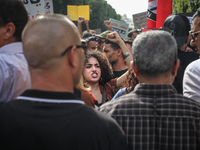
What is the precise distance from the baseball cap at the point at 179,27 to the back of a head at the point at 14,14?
1979mm

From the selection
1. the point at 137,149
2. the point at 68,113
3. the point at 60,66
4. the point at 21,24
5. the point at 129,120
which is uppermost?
the point at 21,24

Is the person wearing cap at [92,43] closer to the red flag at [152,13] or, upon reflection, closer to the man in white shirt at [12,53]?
the red flag at [152,13]

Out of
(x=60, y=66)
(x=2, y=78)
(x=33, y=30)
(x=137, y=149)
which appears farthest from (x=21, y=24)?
(x=137, y=149)

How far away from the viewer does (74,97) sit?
123 centimetres

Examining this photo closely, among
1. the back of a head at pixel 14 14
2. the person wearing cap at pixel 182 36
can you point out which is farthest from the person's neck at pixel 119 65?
the back of a head at pixel 14 14

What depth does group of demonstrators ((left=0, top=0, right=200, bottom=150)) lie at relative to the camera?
3.70 feet

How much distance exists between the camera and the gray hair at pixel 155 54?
156cm

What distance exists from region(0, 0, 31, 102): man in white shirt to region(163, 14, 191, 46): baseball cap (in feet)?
6.54

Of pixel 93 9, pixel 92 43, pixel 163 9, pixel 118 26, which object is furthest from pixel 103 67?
pixel 93 9

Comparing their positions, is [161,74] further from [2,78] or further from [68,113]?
[2,78]

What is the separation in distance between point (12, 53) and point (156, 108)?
3.63 feet

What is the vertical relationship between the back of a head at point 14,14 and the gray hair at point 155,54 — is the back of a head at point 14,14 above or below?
above

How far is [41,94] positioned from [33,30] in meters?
0.34

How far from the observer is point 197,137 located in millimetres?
1506
